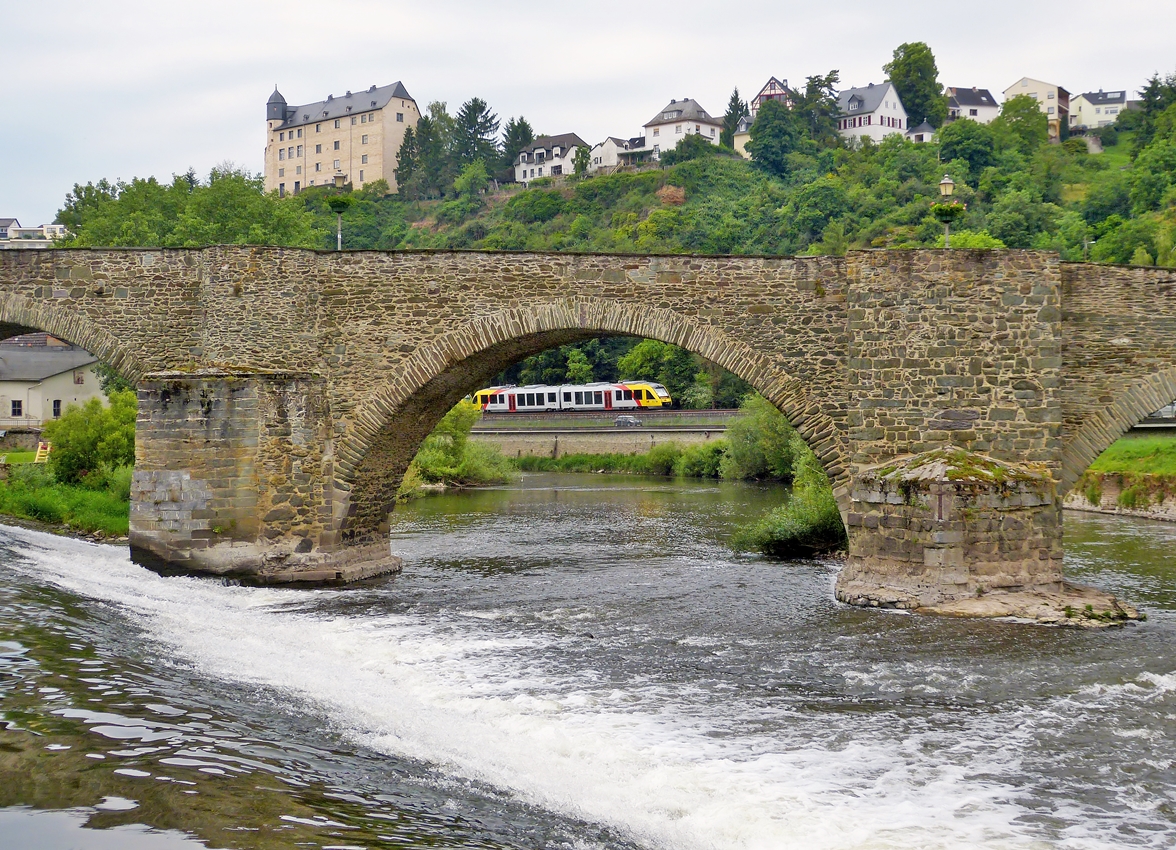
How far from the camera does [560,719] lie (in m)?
9.13

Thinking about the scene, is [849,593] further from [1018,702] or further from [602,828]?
[602,828]

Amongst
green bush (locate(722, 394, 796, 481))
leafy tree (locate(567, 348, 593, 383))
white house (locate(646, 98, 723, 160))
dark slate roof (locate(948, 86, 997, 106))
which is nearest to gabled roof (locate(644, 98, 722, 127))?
white house (locate(646, 98, 723, 160))

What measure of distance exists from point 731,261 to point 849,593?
15.2 feet

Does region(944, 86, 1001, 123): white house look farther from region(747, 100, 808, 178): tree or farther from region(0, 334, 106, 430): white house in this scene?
region(0, 334, 106, 430): white house

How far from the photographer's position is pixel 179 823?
5.82 metres

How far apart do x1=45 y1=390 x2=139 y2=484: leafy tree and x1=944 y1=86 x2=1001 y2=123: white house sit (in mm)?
110350

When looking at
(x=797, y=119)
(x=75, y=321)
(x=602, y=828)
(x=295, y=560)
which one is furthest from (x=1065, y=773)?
(x=797, y=119)

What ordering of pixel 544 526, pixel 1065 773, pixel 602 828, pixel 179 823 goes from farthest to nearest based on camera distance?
pixel 544 526 < pixel 1065 773 < pixel 602 828 < pixel 179 823

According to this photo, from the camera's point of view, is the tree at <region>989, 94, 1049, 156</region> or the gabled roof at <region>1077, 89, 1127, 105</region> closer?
the tree at <region>989, 94, 1049, 156</region>

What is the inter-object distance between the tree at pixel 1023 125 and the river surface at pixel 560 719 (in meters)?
87.4

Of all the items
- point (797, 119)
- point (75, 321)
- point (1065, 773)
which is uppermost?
point (797, 119)

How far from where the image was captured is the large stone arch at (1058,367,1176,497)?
1466cm

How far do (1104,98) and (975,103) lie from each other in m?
14.0

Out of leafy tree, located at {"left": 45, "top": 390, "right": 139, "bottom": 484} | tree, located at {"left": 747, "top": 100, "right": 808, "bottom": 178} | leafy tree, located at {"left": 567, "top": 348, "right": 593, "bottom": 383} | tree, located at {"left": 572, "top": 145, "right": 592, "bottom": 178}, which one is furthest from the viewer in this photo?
tree, located at {"left": 572, "top": 145, "right": 592, "bottom": 178}
